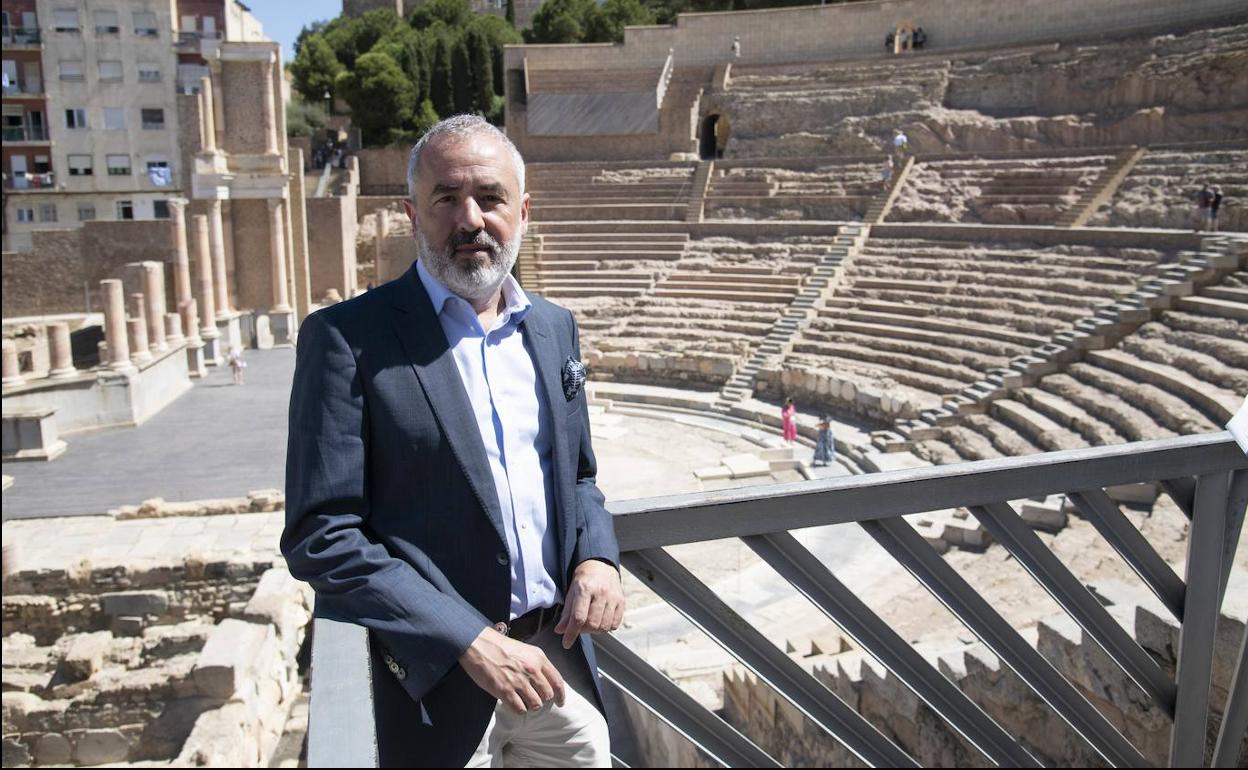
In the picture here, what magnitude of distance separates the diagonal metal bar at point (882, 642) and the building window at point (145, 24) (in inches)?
1470

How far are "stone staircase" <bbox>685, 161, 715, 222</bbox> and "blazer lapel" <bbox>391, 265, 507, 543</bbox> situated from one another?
22155 millimetres

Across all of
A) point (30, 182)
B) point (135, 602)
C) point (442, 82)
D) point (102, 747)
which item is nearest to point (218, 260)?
point (135, 602)

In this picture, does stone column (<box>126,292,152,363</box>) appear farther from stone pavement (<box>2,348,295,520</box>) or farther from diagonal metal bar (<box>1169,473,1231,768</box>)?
diagonal metal bar (<box>1169,473,1231,768</box>)

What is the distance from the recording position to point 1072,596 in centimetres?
269

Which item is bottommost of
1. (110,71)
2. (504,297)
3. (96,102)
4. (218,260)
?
(218,260)

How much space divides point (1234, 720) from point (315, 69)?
154 ft

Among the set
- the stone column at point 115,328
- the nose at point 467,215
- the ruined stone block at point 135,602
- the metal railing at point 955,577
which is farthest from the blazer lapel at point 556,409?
the stone column at point 115,328

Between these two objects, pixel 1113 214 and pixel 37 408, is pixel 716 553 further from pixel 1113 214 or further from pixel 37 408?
pixel 1113 214

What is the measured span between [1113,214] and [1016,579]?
1240cm

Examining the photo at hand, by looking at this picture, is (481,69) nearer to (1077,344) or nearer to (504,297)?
(1077,344)

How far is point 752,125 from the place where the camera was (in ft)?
91.3

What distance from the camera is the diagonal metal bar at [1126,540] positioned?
2635 mm

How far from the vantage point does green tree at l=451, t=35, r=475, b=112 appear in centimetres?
4084

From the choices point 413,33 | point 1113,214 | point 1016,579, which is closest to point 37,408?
point 1016,579
